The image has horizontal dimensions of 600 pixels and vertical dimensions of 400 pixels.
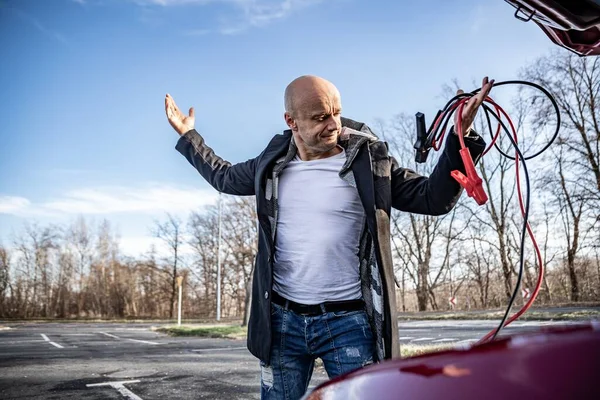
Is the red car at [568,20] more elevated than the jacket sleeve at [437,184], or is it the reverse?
the red car at [568,20]

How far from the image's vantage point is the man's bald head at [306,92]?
2223 millimetres

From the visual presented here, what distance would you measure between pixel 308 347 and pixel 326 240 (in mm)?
478

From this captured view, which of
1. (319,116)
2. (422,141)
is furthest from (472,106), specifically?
(319,116)

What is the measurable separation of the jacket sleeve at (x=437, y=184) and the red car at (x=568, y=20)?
0.47 metres

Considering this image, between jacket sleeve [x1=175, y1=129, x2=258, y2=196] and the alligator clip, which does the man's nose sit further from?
jacket sleeve [x1=175, y1=129, x2=258, y2=196]

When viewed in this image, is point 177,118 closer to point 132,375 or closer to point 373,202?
point 373,202

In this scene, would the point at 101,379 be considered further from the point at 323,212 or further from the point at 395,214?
the point at 395,214

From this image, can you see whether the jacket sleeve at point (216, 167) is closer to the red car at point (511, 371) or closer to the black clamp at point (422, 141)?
the black clamp at point (422, 141)

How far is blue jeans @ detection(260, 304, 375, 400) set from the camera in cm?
210

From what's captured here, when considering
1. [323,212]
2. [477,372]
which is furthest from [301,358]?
[477,372]

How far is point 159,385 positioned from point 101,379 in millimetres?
1172

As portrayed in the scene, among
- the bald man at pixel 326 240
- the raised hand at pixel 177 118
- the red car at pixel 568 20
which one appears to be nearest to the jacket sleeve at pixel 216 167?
the raised hand at pixel 177 118

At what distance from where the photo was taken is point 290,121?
8.00 ft

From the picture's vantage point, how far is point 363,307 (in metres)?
2.20
